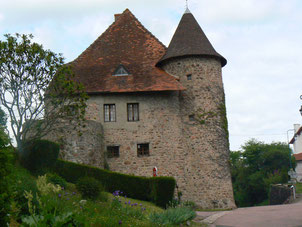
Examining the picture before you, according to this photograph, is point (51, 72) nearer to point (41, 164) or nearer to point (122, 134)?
point (41, 164)

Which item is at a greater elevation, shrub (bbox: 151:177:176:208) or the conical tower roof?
the conical tower roof

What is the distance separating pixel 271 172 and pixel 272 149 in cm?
337

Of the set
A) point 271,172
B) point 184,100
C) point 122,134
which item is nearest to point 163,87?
point 184,100

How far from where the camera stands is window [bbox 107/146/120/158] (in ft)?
71.1

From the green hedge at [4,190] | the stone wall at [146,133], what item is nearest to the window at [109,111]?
the stone wall at [146,133]

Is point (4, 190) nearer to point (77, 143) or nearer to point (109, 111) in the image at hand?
point (77, 143)

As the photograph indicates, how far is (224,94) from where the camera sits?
23.4m

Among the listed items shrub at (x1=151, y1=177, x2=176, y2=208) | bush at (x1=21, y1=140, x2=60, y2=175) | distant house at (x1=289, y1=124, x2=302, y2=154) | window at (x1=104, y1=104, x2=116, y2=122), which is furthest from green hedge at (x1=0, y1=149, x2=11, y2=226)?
distant house at (x1=289, y1=124, x2=302, y2=154)

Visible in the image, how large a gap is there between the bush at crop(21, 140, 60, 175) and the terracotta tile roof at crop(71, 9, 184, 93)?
6280mm

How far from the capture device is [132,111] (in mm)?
22141

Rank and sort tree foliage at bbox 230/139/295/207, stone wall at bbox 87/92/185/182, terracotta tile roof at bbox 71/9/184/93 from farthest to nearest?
tree foliage at bbox 230/139/295/207 < terracotta tile roof at bbox 71/9/184/93 < stone wall at bbox 87/92/185/182

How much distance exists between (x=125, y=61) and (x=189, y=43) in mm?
3967

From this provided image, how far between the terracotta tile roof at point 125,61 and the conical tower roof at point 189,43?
1042mm

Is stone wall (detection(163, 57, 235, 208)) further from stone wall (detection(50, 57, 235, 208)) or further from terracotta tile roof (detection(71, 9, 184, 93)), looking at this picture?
terracotta tile roof (detection(71, 9, 184, 93))
